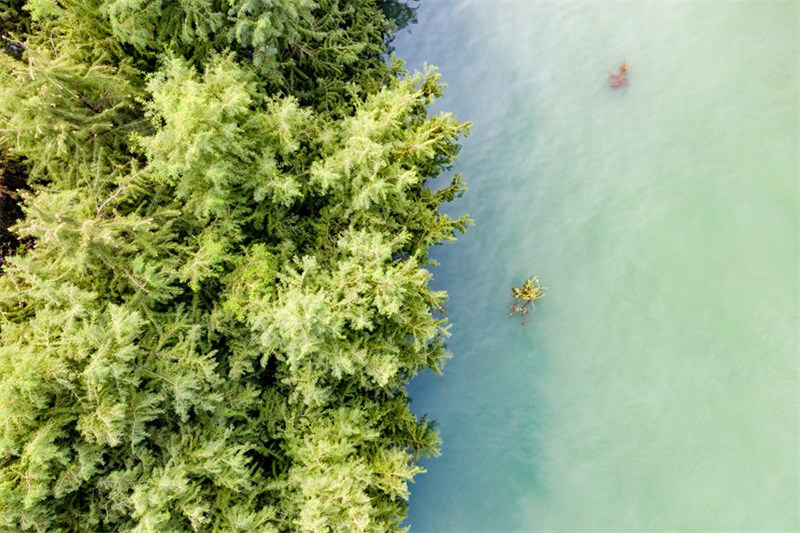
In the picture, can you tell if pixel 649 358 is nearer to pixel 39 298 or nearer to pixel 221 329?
pixel 221 329

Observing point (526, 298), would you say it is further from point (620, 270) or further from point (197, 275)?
point (197, 275)

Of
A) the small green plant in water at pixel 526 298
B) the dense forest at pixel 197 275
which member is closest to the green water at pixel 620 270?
the small green plant in water at pixel 526 298

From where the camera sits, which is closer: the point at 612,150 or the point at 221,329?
the point at 221,329

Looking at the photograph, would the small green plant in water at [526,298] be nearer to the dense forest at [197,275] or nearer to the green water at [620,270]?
the green water at [620,270]

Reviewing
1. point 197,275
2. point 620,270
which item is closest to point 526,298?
point 620,270

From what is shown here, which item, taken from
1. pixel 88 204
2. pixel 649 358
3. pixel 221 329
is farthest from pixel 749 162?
pixel 88 204

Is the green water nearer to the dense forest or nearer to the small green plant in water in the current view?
the small green plant in water

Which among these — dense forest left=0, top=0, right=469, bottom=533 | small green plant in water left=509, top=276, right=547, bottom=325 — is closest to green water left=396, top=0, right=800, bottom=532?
small green plant in water left=509, top=276, right=547, bottom=325

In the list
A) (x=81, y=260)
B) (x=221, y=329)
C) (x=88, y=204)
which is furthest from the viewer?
(x=221, y=329)
